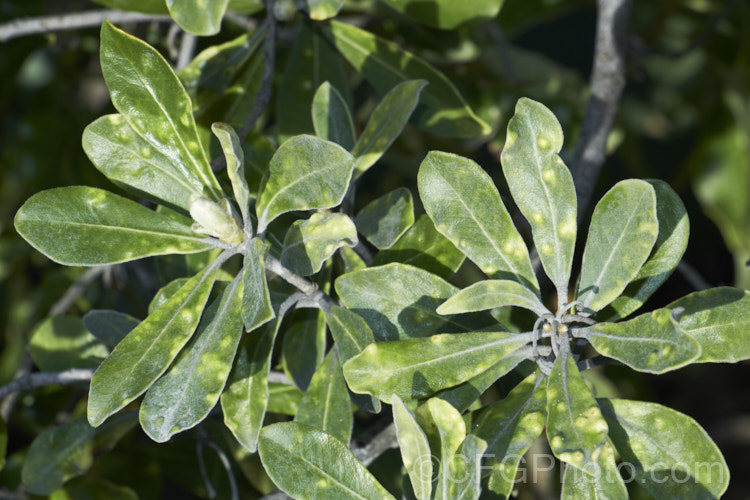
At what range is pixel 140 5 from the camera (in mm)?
1037

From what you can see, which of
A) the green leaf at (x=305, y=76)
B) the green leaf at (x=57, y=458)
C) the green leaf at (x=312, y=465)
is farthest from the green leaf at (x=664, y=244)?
the green leaf at (x=57, y=458)

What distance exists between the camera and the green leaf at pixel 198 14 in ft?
2.76

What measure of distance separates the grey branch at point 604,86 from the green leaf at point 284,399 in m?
0.58

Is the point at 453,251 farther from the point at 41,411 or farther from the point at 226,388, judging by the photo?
the point at 41,411

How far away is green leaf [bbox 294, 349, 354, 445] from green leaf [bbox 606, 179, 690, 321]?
1.17 feet

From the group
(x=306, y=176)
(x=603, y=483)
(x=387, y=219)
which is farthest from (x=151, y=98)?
(x=603, y=483)

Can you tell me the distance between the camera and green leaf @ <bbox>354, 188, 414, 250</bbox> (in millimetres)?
826

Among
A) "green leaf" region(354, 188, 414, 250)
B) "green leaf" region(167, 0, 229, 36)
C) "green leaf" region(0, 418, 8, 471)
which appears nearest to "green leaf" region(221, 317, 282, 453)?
"green leaf" region(354, 188, 414, 250)

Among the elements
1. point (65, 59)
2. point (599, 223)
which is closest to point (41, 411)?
point (65, 59)

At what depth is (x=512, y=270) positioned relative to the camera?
792 millimetres

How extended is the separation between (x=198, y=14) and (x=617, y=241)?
0.58 m

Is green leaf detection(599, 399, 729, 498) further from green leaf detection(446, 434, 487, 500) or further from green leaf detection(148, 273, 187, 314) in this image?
green leaf detection(148, 273, 187, 314)

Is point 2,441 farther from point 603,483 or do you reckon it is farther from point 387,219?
point 603,483

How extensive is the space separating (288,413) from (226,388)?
217 millimetres
